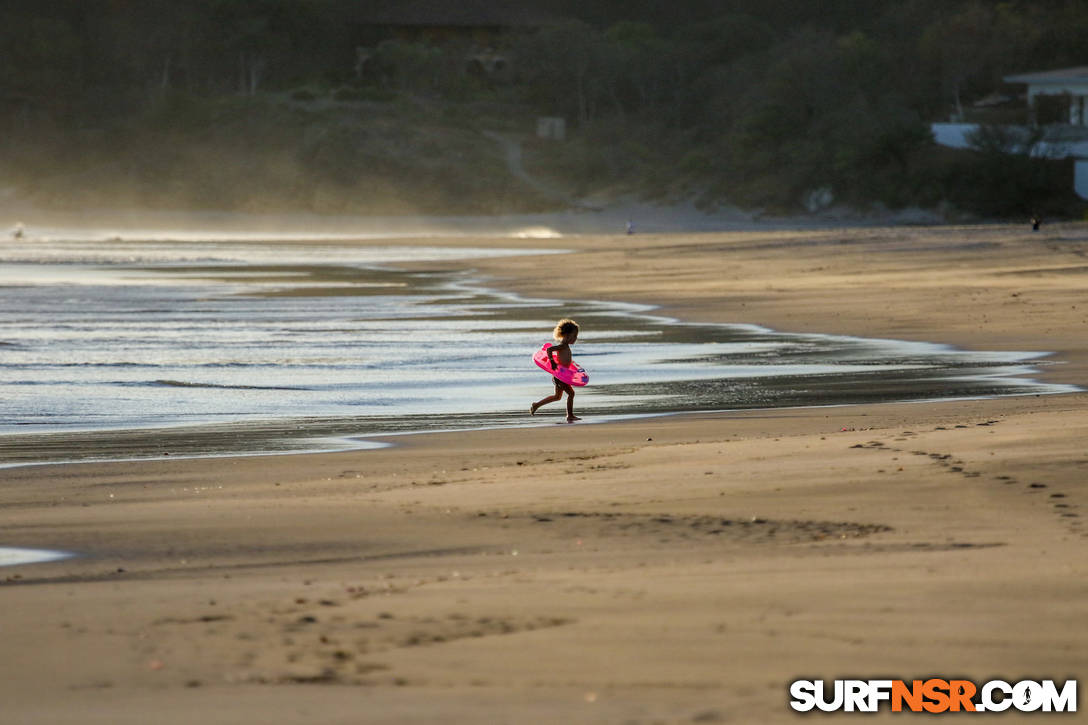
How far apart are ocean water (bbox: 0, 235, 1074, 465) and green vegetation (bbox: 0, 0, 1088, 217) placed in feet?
121

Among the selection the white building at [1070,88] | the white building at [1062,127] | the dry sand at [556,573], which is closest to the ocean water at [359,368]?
the dry sand at [556,573]

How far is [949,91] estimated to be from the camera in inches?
2785

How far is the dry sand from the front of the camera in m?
4.46

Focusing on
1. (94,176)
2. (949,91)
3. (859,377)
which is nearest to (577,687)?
(859,377)

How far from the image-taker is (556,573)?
582cm

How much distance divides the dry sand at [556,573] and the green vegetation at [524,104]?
49397mm

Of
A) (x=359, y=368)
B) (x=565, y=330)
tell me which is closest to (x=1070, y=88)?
(x=359, y=368)

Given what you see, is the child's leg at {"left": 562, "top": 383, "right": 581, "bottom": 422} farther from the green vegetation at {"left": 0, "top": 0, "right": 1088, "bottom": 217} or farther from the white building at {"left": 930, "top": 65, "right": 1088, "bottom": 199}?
the white building at {"left": 930, "top": 65, "right": 1088, "bottom": 199}

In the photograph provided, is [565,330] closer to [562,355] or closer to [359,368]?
[562,355]

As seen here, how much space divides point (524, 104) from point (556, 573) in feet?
280

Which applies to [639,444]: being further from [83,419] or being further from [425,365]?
[425,365]

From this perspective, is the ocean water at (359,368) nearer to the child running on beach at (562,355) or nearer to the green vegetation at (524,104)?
the child running on beach at (562,355)

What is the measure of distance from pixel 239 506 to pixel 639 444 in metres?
3.03

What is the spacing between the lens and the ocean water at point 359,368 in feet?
39.4
